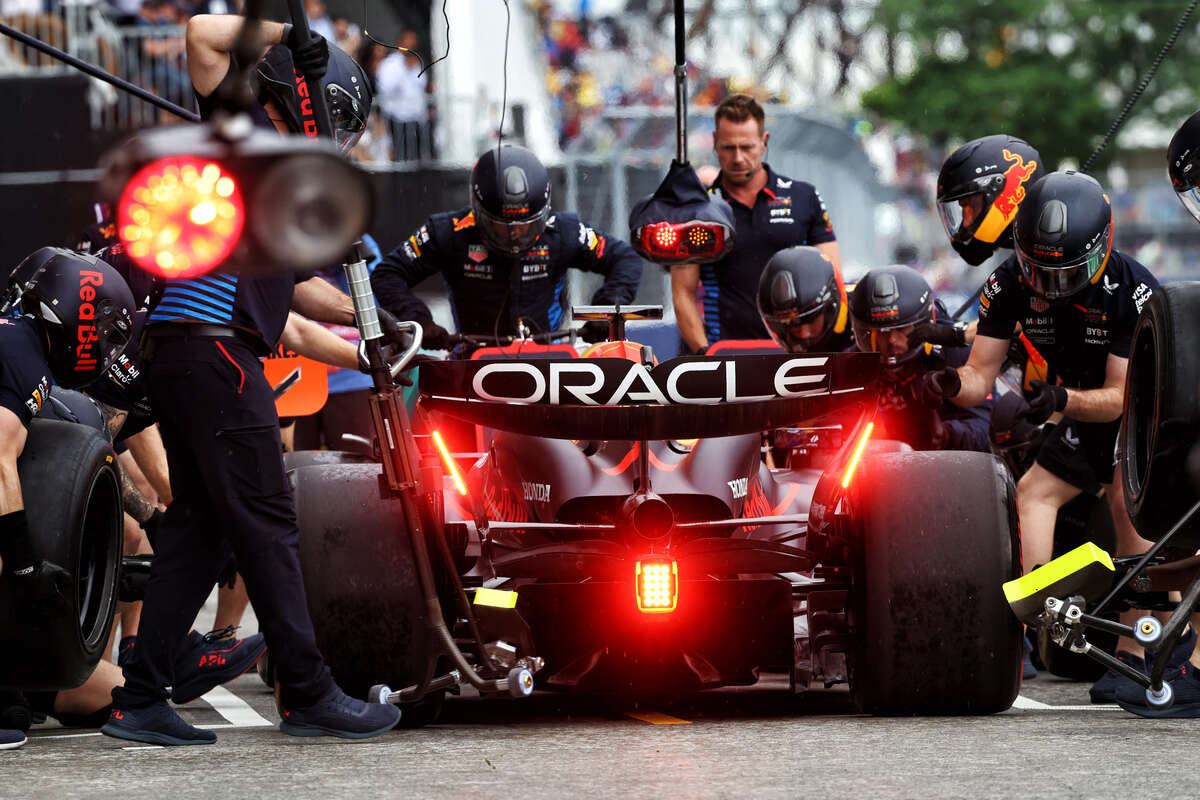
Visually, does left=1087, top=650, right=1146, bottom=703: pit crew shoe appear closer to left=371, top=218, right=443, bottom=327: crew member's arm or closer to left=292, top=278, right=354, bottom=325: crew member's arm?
left=292, top=278, right=354, bottom=325: crew member's arm

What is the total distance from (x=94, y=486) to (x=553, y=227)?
10.1 ft

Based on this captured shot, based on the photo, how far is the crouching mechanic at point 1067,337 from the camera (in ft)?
20.8

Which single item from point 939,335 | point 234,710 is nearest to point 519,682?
point 234,710

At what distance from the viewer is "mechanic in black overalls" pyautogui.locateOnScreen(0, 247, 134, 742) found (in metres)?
5.15

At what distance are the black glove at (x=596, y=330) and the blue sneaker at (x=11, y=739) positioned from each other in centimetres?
247

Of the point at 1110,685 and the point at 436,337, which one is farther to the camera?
the point at 436,337

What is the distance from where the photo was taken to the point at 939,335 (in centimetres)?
724

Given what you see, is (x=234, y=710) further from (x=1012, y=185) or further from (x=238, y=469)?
(x=1012, y=185)

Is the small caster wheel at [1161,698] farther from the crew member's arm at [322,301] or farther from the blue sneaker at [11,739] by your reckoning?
the blue sneaker at [11,739]

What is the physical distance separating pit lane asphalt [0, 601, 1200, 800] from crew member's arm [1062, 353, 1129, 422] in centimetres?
102

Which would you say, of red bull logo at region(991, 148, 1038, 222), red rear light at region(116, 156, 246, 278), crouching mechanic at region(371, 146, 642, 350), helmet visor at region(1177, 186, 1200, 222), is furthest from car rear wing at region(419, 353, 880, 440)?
red bull logo at region(991, 148, 1038, 222)

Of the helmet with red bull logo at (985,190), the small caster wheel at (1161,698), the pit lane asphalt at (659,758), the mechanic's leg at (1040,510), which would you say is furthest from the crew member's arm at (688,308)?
the small caster wheel at (1161,698)

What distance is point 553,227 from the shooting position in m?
8.16

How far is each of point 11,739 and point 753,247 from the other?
4.31 m
